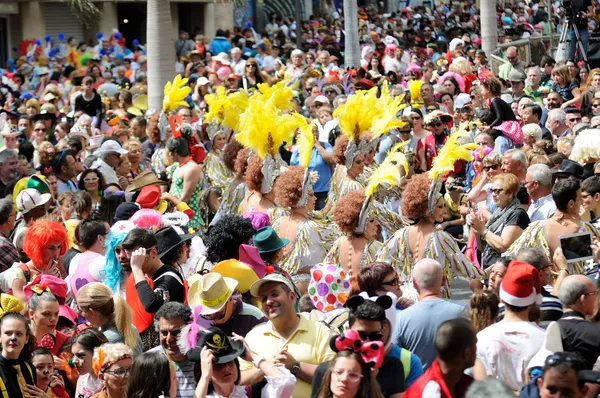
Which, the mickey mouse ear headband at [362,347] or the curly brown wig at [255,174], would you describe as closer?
the mickey mouse ear headband at [362,347]

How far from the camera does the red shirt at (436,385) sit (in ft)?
17.2

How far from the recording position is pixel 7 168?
12.4 m

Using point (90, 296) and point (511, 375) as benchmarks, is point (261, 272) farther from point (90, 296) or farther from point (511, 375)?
point (511, 375)

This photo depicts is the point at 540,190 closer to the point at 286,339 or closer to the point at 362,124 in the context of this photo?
the point at 362,124

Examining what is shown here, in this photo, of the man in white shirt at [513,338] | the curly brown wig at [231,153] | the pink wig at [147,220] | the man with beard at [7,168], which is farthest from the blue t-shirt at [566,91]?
the man in white shirt at [513,338]

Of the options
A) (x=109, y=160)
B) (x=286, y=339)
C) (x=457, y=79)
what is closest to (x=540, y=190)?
(x=286, y=339)

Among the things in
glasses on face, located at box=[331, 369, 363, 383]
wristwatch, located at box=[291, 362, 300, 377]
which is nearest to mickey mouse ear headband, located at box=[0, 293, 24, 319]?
wristwatch, located at box=[291, 362, 300, 377]

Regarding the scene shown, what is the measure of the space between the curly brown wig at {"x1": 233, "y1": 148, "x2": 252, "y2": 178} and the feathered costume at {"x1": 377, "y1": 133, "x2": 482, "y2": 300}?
9.38 ft

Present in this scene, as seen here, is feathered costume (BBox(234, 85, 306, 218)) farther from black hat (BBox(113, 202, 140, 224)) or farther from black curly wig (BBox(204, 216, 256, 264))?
black curly wig (BBox(204, 216, 256, 264))

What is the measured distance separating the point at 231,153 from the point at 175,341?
580cm

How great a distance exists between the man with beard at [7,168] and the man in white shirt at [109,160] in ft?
2.92

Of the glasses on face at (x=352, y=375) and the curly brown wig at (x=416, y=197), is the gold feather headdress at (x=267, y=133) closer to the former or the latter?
the curly brown wig at (x=416, y=197)

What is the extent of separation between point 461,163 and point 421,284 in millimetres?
5684

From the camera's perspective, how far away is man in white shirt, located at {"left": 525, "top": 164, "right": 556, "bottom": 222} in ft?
29.8
